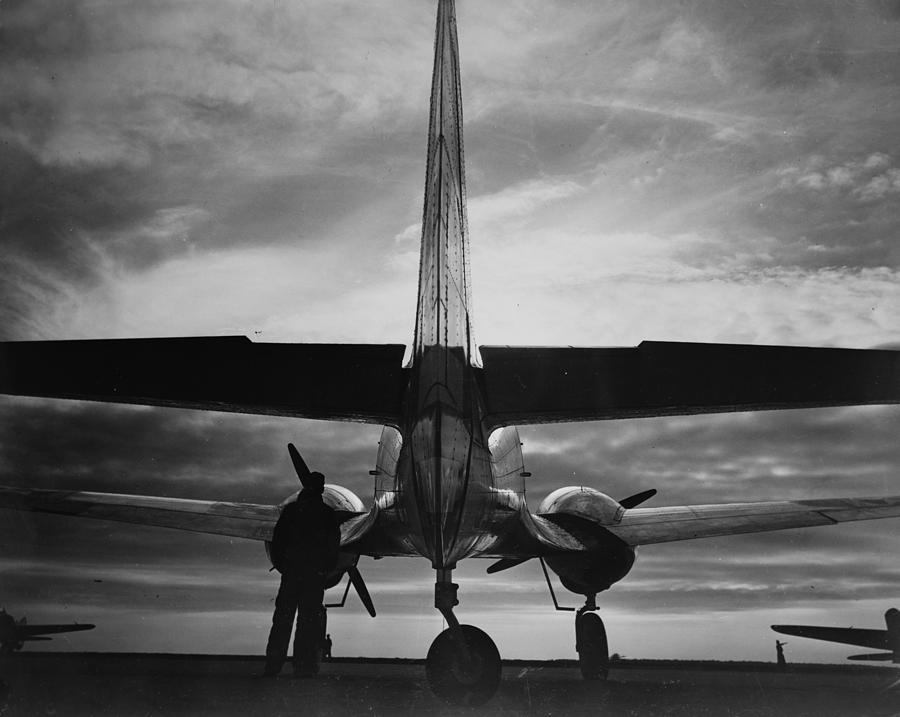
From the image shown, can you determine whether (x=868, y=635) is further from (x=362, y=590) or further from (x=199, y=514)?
(x=199, y=514)

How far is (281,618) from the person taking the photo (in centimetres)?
947

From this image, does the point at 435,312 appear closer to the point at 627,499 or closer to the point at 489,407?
the point at 489,407

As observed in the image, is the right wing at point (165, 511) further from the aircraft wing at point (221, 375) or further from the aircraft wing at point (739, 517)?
the aircraft wing at point (739, 517)

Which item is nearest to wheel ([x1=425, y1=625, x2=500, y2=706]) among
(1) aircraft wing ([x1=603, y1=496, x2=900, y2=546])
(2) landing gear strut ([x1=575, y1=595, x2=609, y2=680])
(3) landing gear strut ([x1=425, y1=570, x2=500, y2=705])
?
(3) landing gear strut ([x1=425, y1=570, x2=500, y2=705])

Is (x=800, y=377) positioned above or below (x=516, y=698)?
above

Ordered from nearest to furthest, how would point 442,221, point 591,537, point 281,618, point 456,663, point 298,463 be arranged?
1. point 442,221
2. point 281,618
3. point 456,663
4. point 298,463
5. point 591,537

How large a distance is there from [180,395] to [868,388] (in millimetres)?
6604

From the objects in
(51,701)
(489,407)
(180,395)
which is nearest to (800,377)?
(489,407)

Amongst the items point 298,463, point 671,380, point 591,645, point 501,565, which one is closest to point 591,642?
point 591,645

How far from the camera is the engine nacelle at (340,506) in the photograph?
1376 cm

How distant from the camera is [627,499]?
1559cm

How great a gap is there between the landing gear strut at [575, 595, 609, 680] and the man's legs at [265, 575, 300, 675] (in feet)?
24.1

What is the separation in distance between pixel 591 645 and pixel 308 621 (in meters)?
8.06

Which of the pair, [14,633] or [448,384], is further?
[14,633]
